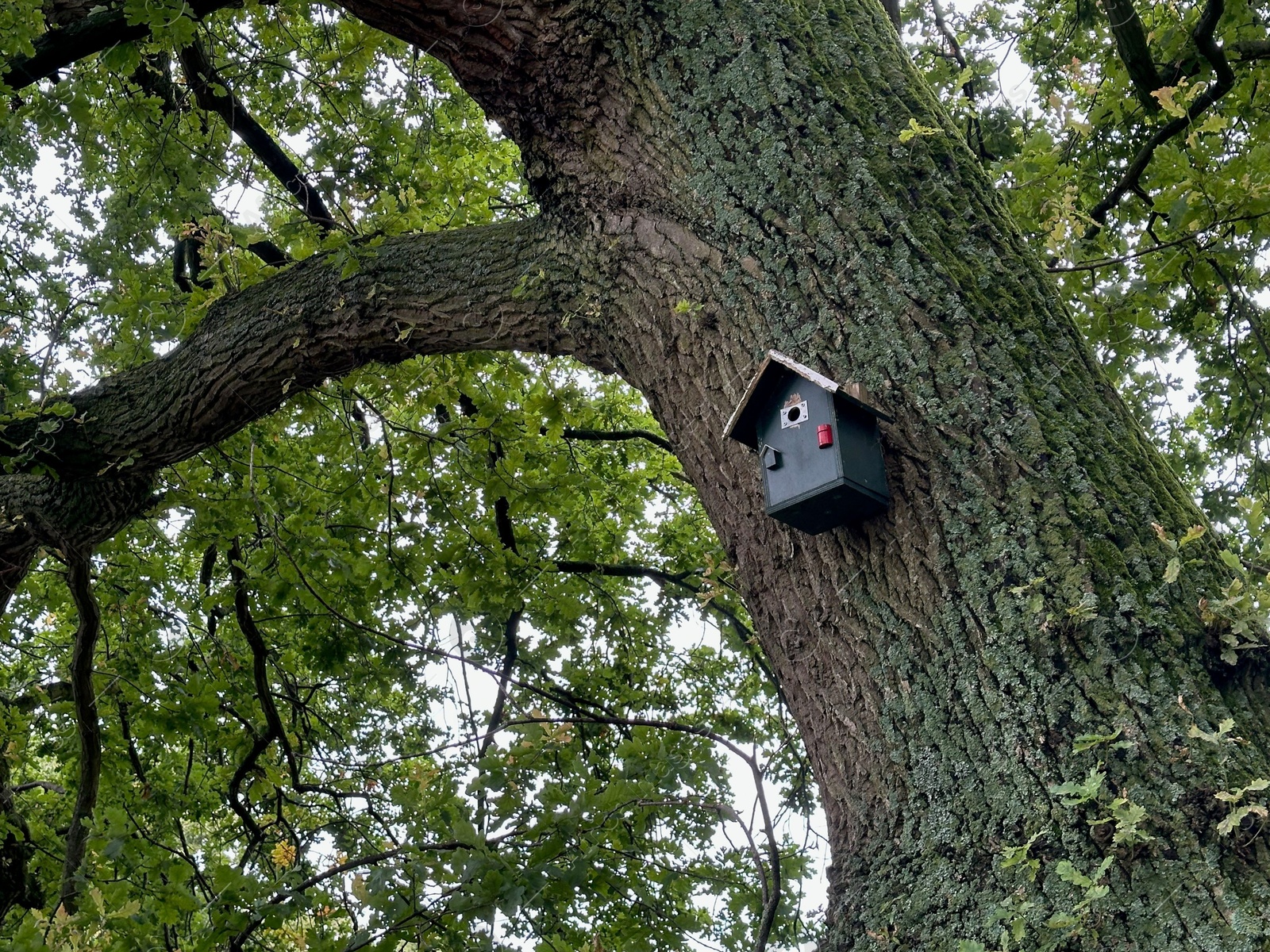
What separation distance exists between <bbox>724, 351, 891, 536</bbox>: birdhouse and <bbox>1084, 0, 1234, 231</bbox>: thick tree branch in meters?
1.98

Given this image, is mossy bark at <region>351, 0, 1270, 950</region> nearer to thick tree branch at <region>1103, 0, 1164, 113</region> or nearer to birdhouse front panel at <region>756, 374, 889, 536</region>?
birdhouse front panel at <region>756, 374, 889, 536</region>

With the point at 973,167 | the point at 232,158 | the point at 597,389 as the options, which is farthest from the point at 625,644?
the point at 973,167

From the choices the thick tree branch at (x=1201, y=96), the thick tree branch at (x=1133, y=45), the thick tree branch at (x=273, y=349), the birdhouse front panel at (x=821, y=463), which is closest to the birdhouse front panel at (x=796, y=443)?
the birdhouse front panel at (x=821, y=463)

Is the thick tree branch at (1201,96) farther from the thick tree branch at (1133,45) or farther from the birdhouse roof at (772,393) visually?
the birdhouse roof at (772,393)

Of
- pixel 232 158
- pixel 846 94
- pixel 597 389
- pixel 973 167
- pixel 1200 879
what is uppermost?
pixel 232 158

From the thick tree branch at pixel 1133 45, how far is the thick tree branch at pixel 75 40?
11.1ft

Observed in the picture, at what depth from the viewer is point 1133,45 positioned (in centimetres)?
413

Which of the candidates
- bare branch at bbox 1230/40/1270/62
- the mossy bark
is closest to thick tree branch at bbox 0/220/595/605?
the mossy bark

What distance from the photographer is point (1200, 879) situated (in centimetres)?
164

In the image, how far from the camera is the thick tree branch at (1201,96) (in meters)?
3.93

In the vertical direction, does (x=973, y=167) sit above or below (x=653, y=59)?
below

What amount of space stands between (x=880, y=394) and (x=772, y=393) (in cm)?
24

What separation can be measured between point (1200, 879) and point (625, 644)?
5.17 meters

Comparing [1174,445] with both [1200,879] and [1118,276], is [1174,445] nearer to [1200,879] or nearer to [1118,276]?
[1118,276]
